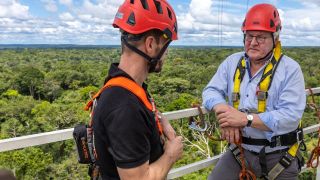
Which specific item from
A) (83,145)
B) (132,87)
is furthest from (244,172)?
(132,87)

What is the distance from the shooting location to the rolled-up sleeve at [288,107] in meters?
2.57

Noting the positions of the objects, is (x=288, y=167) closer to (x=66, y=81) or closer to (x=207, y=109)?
(x=207, y=109)

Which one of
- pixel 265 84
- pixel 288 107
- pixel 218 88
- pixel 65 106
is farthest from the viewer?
pixel 65 106

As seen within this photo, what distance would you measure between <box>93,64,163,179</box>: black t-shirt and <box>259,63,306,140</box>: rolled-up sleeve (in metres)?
1.22

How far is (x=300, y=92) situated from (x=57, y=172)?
31.2 metres

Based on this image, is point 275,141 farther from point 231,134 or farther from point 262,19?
point 262,19

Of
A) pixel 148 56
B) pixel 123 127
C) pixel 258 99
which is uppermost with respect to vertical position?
pixel 148 56

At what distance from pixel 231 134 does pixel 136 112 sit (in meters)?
1.39

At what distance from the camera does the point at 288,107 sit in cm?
257

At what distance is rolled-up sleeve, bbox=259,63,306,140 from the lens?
257cm

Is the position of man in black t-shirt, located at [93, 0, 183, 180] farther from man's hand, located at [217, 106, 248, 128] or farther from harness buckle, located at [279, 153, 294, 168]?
harness buckle, located at [279, 153, 294, 168]

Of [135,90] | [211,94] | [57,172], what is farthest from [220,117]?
[57,172]

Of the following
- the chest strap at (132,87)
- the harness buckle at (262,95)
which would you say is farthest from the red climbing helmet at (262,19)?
the chest strap at (132,87)

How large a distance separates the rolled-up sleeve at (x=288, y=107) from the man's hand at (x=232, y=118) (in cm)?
13
